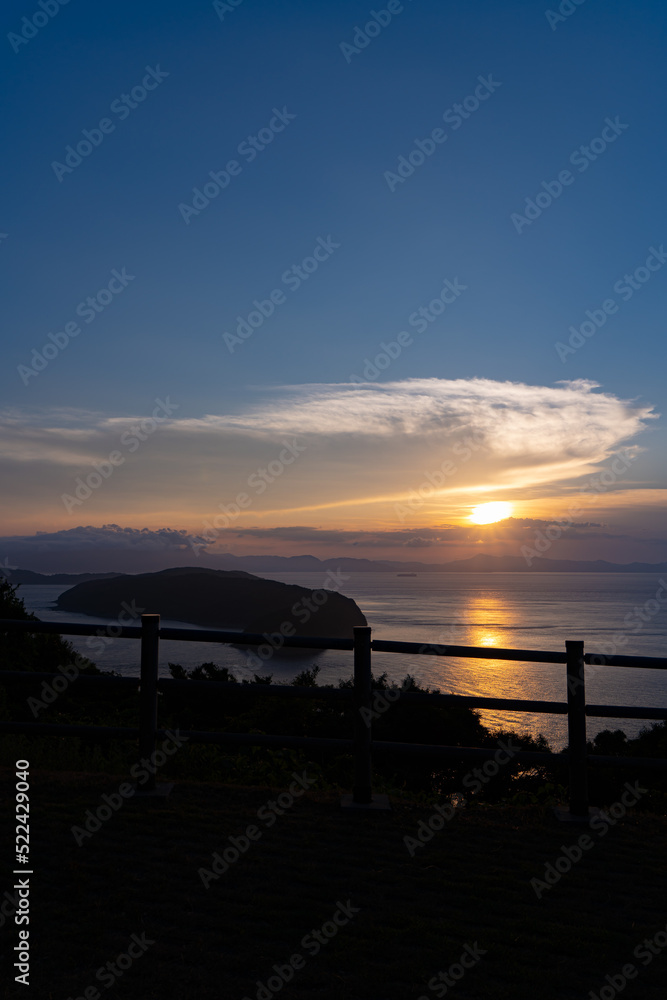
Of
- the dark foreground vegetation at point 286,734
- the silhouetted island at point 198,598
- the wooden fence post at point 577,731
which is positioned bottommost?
the dark foreground vegetation at point 286,734

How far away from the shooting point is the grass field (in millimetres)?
3322

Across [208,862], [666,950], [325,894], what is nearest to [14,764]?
[208,862]

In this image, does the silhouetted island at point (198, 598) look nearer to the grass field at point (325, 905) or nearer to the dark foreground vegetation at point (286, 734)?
the dark foreground vegetation at point (286, 734)

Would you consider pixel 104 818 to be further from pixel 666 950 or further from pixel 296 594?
pixel 296 594

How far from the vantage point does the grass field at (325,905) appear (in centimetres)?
332

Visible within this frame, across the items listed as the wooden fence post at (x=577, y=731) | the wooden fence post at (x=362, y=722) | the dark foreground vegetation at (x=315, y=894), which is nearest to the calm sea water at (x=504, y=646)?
the dark foreground vegetation at (x=315, y=894)

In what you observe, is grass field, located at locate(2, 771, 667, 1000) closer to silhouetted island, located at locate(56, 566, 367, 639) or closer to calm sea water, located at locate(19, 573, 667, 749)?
calm sea water, located at locate(19, 573, 667, 749)

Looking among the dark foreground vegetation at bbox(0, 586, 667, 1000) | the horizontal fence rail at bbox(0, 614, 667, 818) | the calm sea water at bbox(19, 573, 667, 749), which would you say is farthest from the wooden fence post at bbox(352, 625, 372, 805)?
the calm sea water at bbox(19, 573, 667, 749)

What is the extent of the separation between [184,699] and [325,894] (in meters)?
15.6

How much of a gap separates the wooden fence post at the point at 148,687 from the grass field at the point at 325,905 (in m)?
0.53

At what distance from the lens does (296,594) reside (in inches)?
5094

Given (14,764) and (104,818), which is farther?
(14,764)

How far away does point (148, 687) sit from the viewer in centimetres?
632

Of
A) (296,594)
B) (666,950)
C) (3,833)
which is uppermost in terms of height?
(296,594)
